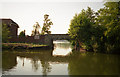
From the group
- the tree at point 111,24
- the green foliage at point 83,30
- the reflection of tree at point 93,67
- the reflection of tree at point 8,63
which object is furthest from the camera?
the green foliage at point 83,30

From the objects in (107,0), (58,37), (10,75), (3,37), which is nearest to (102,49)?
(107,0)

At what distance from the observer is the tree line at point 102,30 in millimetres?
19672

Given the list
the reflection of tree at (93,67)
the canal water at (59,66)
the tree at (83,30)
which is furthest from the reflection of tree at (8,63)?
the tree at (83,30)

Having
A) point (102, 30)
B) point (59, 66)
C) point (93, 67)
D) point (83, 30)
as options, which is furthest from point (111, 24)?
point (59, 66)

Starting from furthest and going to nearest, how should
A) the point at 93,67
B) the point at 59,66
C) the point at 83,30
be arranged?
the point at 83,30
the point at 59,66
the point at 93,67

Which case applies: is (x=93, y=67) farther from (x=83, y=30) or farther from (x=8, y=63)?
(x=83, y=30)

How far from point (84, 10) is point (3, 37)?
2419cm

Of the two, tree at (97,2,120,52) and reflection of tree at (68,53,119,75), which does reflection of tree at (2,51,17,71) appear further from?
tree at (97,2,120,52)

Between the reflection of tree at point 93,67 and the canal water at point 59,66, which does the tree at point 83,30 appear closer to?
the canal water at point 59,66

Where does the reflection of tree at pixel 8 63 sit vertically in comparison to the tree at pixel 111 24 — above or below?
below

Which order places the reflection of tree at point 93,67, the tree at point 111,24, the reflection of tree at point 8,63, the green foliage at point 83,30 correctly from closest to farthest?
the reflection of tree at point 93,67
the reflection of tree at point 8,63
the tree at point 111,24
the green foliage at point 83,30

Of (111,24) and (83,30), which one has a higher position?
(111,24)

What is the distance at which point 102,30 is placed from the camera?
917 inches

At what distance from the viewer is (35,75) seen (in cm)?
757
